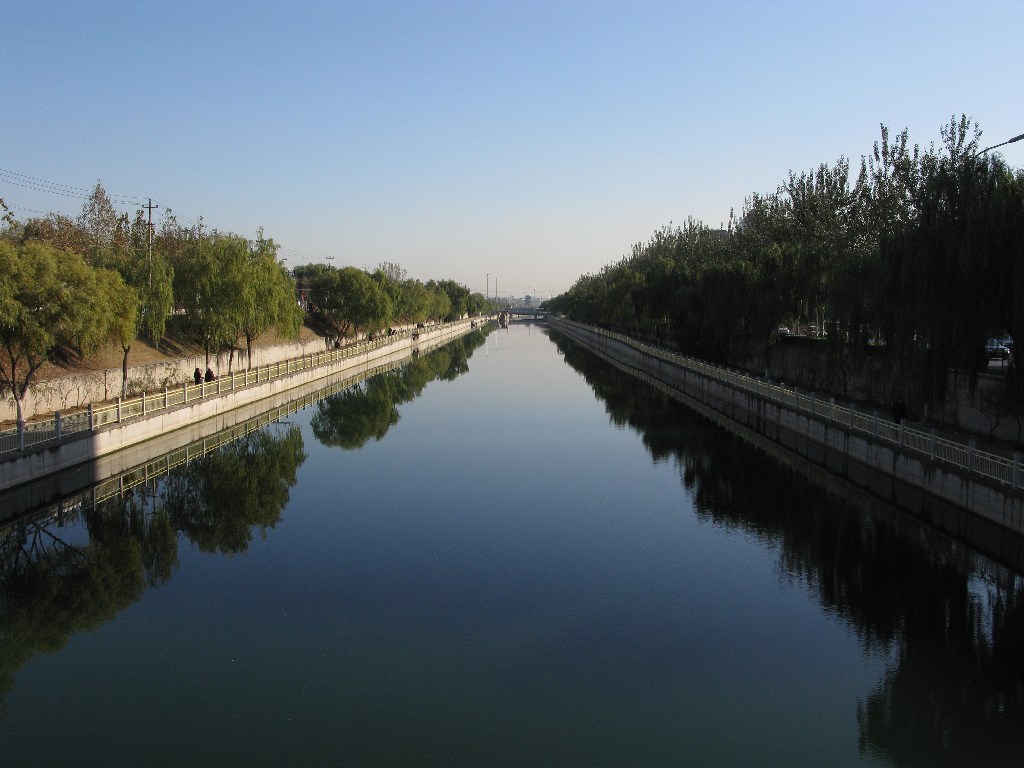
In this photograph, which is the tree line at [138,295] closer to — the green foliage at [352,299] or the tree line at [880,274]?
the green foliage at [352,299]

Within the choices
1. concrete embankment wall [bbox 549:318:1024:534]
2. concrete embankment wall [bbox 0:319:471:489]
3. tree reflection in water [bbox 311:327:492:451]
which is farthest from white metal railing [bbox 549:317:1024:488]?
concrete embankment wall [bbox 0:319:471:489]

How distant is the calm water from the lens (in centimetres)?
819

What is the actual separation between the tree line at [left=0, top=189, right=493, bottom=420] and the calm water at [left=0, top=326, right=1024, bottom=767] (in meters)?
4.46

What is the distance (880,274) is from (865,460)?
4324 mm

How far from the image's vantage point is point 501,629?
422 inches

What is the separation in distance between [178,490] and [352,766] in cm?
1222

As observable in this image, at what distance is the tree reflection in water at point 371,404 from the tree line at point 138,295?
453cm

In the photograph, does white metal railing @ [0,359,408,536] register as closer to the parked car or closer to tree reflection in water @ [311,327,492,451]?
tree reflection in water @ [311,327,492,451]

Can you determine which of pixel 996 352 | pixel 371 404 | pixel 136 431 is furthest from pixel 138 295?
pixel 996 352

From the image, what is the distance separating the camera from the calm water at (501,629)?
8188 mm

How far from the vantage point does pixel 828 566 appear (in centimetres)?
1375

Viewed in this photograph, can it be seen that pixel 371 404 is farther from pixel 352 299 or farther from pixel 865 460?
pixel 352 299

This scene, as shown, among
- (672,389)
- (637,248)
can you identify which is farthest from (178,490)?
(637,248)

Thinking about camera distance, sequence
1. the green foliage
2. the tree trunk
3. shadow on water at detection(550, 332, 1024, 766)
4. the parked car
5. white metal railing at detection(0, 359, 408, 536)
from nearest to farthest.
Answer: shadow on water at detection(550, 332, 1024, 766) → white metal railing at detection(0, 359, 408, 536) → the parked car → the tree trunk → the green foliage
